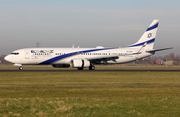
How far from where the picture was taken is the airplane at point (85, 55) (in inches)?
2130

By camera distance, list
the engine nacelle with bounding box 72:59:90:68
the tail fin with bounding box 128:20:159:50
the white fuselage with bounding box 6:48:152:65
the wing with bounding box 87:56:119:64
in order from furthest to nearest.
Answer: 1. the tail fin with bounding box 128:20:159:50
2. the wing with bounding box 87:56:119:64
3. the white fuselage with bounding box 6:48:152:65
4. the engine nacelle with bounding box 72:59:90:68

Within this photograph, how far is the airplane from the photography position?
54.1 meters

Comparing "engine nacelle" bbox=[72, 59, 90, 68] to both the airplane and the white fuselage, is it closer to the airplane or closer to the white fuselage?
the airplane

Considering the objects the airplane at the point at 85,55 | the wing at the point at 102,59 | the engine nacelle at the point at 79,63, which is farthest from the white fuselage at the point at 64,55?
the engine nacelle at the point at 79,63

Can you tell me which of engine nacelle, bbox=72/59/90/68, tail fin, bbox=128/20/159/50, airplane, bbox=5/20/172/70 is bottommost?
engine nacelle, bbox=72/59/90/68

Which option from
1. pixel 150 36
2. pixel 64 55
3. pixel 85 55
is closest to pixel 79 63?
pixel 64 55

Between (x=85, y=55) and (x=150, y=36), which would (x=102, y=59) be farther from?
(x=150, y=36)

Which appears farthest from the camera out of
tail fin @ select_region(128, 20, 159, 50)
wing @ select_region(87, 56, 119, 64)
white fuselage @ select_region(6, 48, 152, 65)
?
tail fin @ select_region(128, 20, 159, 50)

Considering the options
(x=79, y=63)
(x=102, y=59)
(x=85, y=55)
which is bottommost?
(x=79, y=63)

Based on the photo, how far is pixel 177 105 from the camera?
1388 cm

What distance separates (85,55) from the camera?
58000 mm

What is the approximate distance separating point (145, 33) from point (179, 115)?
53.2m

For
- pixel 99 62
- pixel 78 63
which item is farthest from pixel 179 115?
pixel 99 62

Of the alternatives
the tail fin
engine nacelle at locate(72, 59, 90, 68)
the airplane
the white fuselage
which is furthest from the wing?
the tail fin
